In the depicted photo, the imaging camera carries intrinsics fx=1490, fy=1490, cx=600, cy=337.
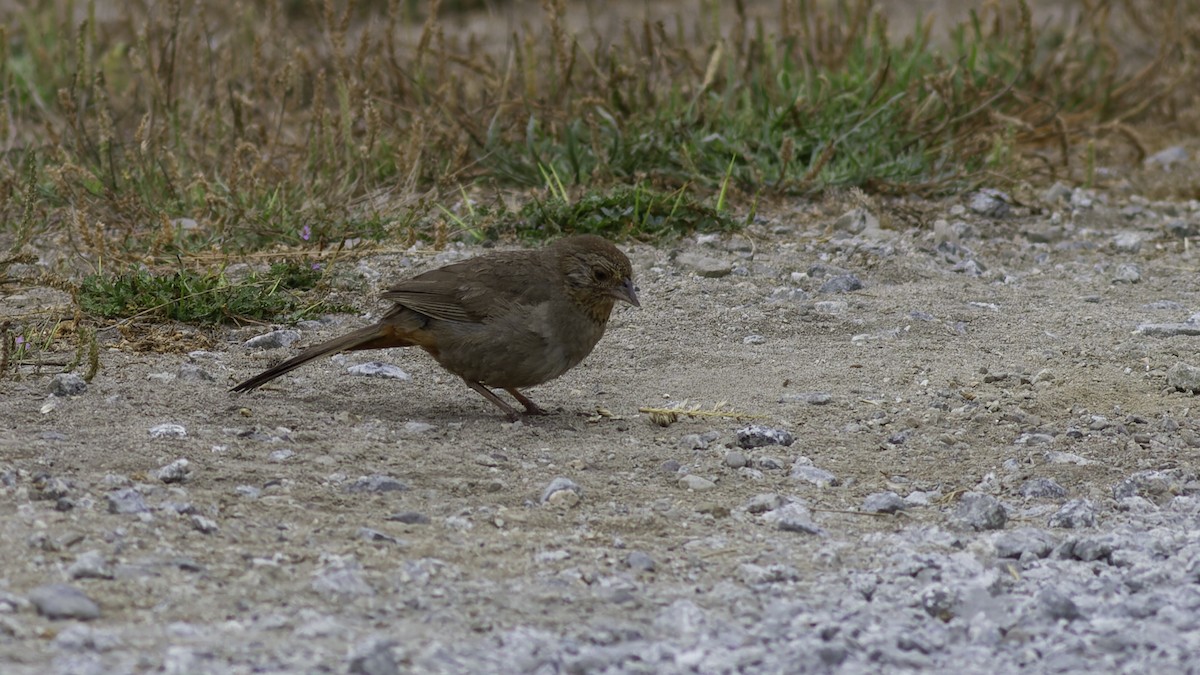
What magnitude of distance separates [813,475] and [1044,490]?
0.68 metres

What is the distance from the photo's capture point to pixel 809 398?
5363mm

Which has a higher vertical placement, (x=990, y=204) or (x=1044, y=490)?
(x=1044, y=490)

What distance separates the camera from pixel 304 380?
220 inches

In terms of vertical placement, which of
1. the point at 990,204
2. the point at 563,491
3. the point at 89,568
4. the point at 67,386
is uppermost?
the point at 89,568

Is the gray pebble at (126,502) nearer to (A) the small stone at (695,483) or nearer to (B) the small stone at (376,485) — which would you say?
(B) the small stone at (376,485)

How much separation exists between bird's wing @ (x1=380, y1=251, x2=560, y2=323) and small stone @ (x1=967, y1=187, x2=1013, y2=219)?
3.37 m

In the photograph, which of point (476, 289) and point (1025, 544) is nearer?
point (1025, 544)

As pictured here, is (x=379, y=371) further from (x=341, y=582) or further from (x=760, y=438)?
(x=341, y=582)

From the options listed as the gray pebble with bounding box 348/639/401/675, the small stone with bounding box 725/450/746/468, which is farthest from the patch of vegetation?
the gray pebble with bounding box 348/639/401/675

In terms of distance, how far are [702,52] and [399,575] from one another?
6.83m

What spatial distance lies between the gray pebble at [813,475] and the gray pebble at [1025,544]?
0.65 metres

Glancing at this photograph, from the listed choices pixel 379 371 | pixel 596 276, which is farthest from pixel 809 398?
pixel 379 371

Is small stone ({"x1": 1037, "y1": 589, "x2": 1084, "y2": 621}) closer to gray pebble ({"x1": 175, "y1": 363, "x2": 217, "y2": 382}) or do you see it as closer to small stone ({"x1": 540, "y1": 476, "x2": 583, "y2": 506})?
small stone ({"x1": 540, "y1": 476, "x2": 583, "y2": 506})

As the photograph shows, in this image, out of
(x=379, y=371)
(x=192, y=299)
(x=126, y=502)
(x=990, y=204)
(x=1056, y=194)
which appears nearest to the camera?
(x=126, y=502)
